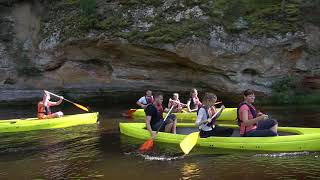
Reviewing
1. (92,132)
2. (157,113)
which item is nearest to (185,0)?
(92,132)

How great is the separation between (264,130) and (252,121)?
514 mm

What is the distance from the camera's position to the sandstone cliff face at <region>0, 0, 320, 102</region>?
749 inches

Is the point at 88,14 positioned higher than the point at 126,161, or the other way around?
the point at 88,14

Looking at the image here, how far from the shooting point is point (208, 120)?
9.55m

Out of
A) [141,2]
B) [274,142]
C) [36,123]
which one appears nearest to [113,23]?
[141,2]

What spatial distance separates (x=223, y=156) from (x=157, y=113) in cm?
220

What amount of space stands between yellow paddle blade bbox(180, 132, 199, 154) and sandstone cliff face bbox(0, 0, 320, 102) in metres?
9.89

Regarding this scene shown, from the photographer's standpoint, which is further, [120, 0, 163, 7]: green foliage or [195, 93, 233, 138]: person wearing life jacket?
[120, 0, 163, 7]: green foliage

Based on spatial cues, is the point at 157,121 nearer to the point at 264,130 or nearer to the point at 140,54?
the point at 264,130

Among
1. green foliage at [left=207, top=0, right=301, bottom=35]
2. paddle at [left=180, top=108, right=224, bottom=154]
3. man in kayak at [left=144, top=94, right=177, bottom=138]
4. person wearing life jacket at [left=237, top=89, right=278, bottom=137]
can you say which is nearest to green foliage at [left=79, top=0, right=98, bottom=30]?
green foliage at [left=207, top=0, right=301, bottom=35]

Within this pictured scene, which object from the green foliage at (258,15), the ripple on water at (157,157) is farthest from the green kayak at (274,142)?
the green foliage at (258,15)

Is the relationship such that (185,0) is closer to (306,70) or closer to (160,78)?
(160,78)

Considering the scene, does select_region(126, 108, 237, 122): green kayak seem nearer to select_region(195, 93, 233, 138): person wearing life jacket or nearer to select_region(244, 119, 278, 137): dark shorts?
select_region(195, 93, 233, 138): person wearing life jacket

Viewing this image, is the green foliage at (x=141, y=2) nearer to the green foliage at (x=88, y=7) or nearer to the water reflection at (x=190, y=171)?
the green foliage at (x=88, y=7)
